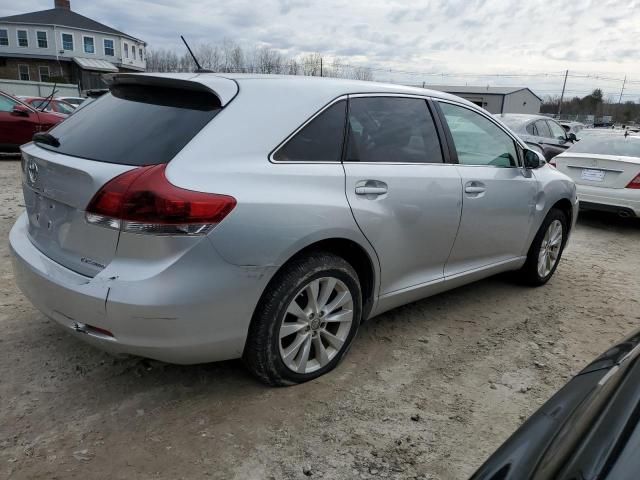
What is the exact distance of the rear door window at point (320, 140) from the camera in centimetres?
272

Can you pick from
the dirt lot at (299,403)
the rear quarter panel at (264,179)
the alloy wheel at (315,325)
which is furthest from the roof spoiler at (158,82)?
the dirt lot at (299,403)

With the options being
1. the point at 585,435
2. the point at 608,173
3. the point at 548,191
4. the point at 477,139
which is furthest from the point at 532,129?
the point at 585,435

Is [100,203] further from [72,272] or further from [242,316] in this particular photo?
[242,316]

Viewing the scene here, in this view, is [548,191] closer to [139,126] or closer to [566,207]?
[566,207]

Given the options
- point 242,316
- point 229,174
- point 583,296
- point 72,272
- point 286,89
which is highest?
point 286,89

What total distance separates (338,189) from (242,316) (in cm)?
85

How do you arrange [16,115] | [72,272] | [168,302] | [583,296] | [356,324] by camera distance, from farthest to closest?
1. [16,115]
2. [583,296]
3. [356,324]
4. [72,272]
5. [168,302]

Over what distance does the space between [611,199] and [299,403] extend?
6343 mm

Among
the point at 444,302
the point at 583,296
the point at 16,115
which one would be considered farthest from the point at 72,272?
the point at 16,115

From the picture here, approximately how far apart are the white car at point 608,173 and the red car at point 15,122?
9.95m

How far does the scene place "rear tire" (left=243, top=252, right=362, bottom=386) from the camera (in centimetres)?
263

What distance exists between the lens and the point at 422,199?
3275 mm

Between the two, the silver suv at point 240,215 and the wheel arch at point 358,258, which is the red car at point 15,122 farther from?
the wheel arch at point 358,258

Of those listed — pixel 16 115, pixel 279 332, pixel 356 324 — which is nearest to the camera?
pixel 279 332
